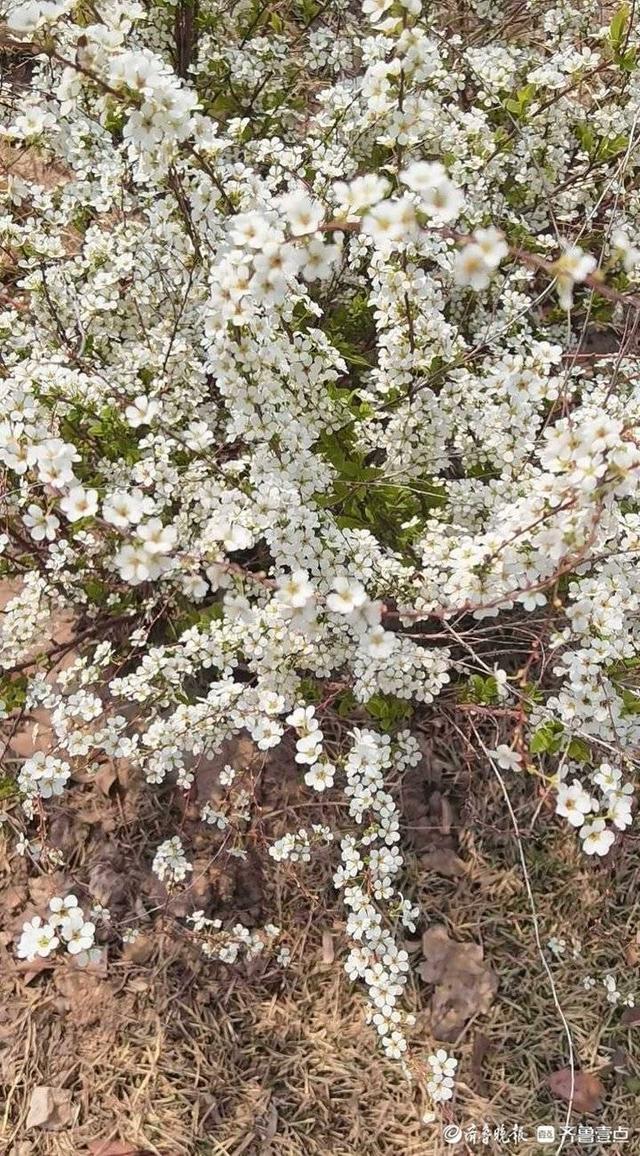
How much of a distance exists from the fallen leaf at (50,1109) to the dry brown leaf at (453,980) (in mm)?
1481

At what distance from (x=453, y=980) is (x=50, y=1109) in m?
1.68

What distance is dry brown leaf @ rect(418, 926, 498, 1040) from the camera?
11.6 ft

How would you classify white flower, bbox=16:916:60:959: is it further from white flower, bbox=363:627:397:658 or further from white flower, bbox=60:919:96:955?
white flower, bbox=363:627:397:658

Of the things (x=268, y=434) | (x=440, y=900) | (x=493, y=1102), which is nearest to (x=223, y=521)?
(x=268, y=434)

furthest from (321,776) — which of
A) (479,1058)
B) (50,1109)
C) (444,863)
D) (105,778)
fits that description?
(50,1109)

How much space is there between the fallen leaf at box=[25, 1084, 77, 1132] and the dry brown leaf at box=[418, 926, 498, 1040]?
1.48 meters

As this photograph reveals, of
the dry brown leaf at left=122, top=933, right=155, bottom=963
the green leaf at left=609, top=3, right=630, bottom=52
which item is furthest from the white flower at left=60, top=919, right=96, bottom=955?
the green leaf at left=609, top=3, right=630, bottom=52

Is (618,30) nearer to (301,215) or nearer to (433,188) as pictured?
(433,188)

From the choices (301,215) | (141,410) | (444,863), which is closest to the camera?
(301,215)

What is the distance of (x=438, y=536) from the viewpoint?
2961 mm

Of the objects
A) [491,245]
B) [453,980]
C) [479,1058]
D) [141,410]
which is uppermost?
[491,245]

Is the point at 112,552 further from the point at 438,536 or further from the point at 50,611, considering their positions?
the point at 438,536

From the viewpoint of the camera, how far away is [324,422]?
304 cm

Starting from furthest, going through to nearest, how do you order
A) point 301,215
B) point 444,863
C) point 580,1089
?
1. point 444,863
2. point 580,1089
3. point 301,215
